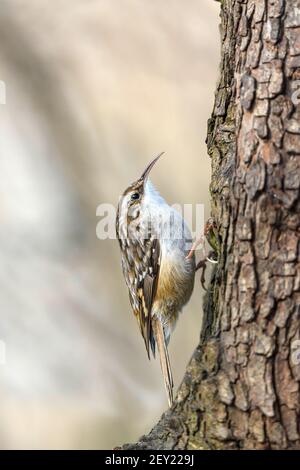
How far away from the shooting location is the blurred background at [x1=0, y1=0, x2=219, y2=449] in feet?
16.5

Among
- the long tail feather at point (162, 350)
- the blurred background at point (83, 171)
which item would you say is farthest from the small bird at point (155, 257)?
the blurred background at point (83, 171)

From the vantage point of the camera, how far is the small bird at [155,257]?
370cm

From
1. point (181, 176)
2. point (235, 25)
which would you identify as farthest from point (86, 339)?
point (235, 25)

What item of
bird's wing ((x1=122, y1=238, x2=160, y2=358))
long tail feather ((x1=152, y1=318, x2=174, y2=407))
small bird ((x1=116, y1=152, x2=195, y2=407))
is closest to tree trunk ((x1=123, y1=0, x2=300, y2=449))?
long tail feather ((x1=152, y1=318, x2=174, y2=407))

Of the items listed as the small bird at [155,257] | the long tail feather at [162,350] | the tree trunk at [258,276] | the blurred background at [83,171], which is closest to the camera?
the tree trunk at [258,276]

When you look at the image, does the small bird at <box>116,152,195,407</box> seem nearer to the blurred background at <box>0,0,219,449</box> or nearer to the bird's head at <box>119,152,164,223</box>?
the bird's head at <box>119,152,164,223</box>

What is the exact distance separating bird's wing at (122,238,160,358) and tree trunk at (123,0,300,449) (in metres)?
1.32

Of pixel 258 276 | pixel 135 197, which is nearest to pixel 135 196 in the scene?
pixel 135 197

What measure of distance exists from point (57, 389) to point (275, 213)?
3445 mm

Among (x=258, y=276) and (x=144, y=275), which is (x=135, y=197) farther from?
(x=258, y=276)

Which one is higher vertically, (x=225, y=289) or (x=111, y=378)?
(x=225, y=289)

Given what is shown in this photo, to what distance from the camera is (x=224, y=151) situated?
2.77 metres

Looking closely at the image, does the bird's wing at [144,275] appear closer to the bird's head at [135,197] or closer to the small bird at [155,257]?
the small bird at [155,257]

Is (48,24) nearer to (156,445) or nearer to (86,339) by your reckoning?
(86,339)
